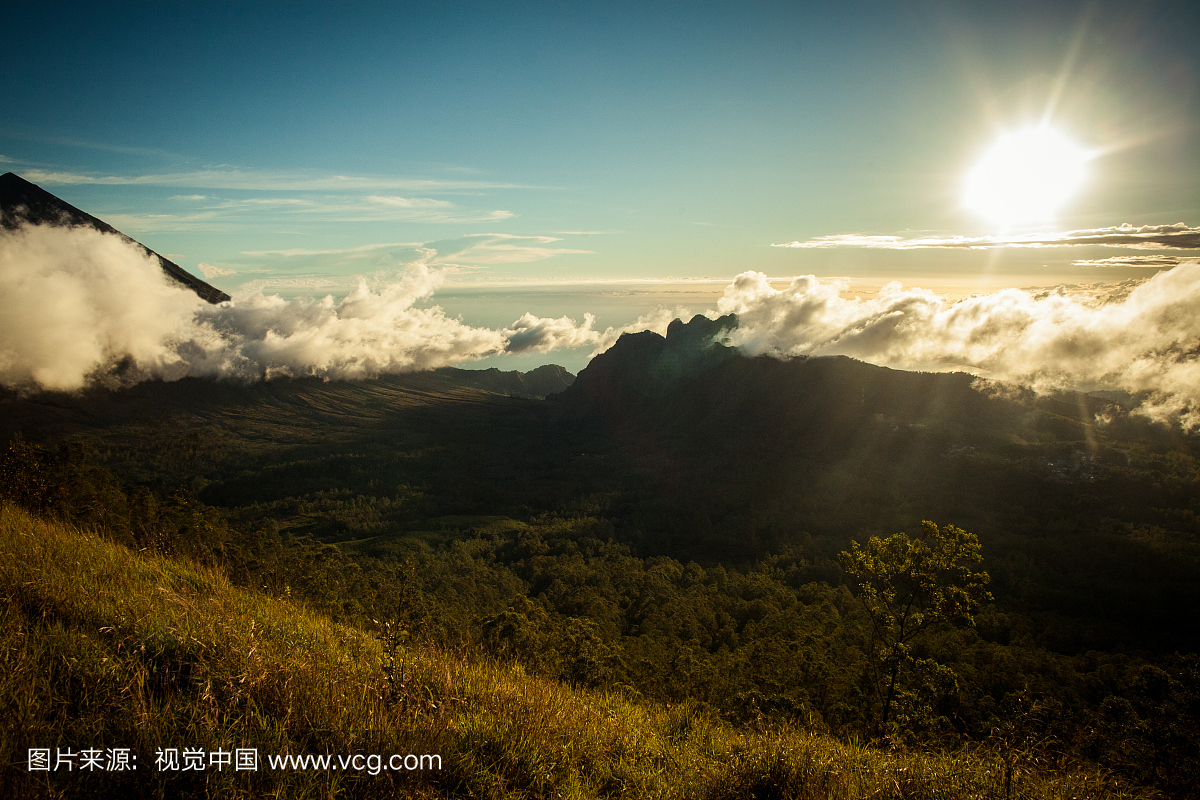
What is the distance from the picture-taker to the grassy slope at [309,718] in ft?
11.4

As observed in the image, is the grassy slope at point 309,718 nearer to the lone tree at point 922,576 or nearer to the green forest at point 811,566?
the green forest at point 811,566

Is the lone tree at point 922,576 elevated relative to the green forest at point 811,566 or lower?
elevated

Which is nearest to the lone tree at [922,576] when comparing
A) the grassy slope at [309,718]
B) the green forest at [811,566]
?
the green forest at [811,566]

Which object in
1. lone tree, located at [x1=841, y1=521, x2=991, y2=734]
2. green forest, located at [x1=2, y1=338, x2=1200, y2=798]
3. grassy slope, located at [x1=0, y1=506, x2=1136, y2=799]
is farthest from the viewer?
lone tree, located at [x1=841, y1=521, x2=991, y2=734]

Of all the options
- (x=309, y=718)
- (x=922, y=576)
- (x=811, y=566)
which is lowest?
(x=811, y=566)

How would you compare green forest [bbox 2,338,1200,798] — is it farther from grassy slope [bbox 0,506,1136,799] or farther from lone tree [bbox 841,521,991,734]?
grassy slope [bbox 0,506,1136,799]

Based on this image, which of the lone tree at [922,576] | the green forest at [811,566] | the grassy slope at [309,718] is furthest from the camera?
the lone tree at [922,576]

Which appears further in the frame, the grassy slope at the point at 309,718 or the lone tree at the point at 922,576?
the lone tree at the point at 922,576

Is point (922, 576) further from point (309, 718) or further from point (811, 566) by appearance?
point (811, 566)

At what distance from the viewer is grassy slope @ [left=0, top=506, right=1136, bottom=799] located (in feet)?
11.4

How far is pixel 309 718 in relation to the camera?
394 centimetres

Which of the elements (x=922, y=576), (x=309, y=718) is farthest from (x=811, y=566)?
(x=309, y=718)

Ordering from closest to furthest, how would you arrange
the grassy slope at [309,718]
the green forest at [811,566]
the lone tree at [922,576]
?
1. the grassy slope at [309,718]
2. the green forest at [811,566]
3. the lone tree at [922,576]

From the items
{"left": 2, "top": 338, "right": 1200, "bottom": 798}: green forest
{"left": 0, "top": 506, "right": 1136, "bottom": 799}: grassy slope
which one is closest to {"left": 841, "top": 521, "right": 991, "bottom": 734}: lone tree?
{"left": 2, "top": 338, "right": 1200, "bottom": 798}: green forest
